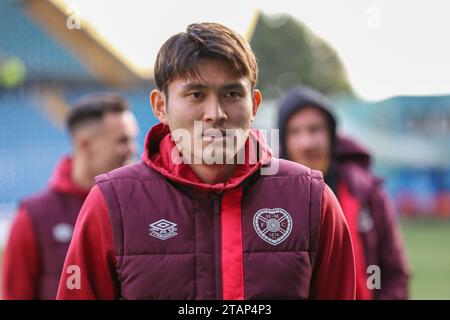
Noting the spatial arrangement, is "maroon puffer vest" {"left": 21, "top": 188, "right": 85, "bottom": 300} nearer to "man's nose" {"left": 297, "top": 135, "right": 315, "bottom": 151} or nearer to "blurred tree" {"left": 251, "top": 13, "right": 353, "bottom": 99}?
"man's nose" {"left": 297, "top": 135, "right": 315, "bottom": 151}

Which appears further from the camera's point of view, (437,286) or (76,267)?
(437,286)

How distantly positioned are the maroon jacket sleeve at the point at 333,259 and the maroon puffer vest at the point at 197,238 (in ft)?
0.10

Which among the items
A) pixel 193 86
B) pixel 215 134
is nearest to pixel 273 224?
pixel 215 134

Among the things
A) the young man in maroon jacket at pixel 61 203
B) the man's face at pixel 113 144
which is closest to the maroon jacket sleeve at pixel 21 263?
the young man in maroon jacket at pixel 61 203

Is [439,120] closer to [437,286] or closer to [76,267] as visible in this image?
[437,286]

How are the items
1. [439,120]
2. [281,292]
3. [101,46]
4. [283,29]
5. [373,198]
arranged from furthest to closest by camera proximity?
1. [283,29]
2. [101,46]
3. [439,120]
4. [373,198]
5. [281,292]

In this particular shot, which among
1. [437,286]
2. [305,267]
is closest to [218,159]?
[305,267]

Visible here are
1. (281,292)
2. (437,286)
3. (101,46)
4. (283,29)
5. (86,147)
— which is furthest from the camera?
(283,29)

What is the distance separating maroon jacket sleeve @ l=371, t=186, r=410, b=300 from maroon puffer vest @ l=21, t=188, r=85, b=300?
4.42ft

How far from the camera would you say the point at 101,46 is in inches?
538

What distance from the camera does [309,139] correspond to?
328 cm

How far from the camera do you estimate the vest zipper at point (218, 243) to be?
1.52m

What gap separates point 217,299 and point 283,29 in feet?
52.4

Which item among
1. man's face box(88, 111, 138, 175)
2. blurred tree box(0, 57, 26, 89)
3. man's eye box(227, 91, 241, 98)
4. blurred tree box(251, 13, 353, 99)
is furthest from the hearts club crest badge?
blurred tree box(251, 13, 353, 99)
